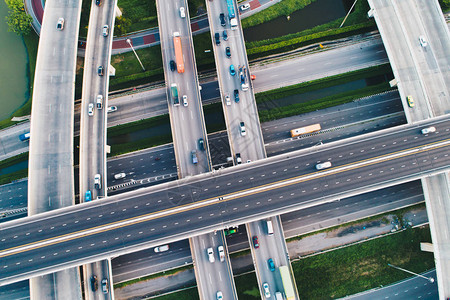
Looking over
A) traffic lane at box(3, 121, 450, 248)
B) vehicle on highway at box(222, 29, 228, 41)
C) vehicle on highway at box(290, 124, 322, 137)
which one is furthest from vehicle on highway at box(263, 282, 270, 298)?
vehicle on highway at box(222, 29, 228, 41)

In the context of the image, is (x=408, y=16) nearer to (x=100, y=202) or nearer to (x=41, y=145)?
(x=100, y=202)

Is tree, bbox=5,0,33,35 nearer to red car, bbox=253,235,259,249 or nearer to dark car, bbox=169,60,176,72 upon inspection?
dark car, bbox=169,60,176,72

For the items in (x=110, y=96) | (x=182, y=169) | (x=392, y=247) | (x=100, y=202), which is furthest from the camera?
(x=110, y=96)

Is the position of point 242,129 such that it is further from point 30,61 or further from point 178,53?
point 30,61

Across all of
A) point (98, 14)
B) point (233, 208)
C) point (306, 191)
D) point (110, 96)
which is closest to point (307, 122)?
point (306, 191)

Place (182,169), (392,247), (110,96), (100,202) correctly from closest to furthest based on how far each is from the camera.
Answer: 1. (100,202)
2. (182,169)
3. (392,247)
4. (110,96)

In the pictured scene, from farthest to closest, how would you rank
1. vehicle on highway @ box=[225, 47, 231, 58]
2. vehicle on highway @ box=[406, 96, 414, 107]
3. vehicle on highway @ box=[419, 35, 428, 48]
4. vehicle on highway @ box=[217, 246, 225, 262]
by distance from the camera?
vehicle on highway @ box=[419, 35, 428, 48] < vehicle on highway @ box=[225, 47, 231, 58] < vehicle on highway @ box=[406, 96, 414, 107] < vehicle on highway @ box=[217, 246, 225, 262]

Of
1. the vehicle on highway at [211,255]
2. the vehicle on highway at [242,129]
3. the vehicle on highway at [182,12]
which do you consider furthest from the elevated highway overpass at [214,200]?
the vehicle on highway at [182,12]
